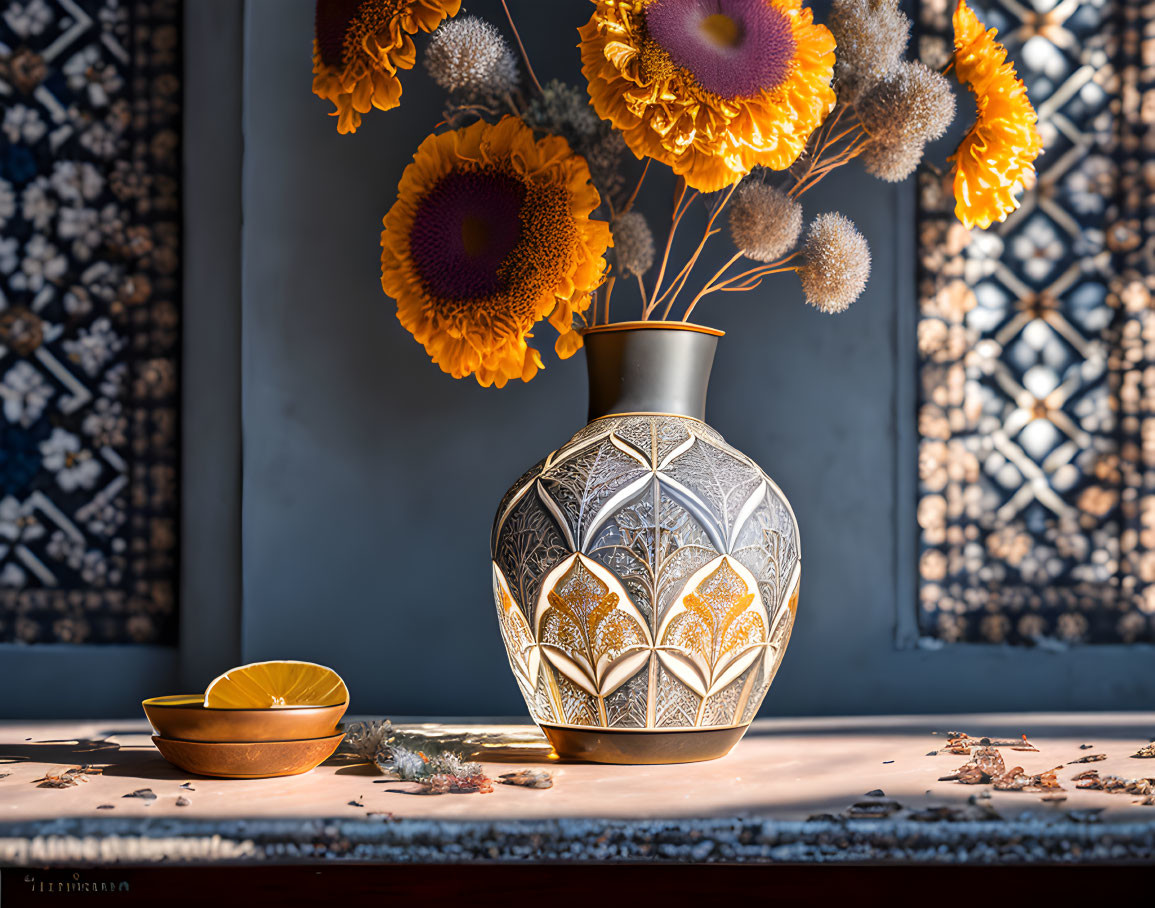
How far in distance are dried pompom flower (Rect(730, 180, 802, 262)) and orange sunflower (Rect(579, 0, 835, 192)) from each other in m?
0.09

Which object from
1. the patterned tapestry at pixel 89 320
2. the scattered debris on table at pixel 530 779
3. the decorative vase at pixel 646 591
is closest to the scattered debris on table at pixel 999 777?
the decorative vase at pixel 646 591

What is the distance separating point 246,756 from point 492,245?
42 centimetres

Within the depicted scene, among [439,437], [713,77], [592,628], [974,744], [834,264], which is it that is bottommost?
[974,744]

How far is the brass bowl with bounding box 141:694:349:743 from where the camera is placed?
1.82 ft

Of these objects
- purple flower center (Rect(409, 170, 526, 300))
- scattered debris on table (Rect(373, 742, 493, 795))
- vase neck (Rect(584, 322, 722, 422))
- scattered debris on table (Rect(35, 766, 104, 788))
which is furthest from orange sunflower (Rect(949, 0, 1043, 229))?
scattered debris on table (Rect(35, 766, 104, 788))

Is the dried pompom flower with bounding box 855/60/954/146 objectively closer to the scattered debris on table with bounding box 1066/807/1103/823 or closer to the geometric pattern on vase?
the geometric pattern on vase

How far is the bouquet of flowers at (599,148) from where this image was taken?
66 cm

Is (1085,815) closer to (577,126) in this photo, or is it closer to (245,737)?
(245,737)

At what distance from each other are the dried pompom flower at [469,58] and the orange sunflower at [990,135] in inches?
14.5

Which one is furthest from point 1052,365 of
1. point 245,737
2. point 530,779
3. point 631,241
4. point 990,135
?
point 245,737

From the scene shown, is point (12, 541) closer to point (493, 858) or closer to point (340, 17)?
point (340, 17)

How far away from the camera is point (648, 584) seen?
1.95 ft

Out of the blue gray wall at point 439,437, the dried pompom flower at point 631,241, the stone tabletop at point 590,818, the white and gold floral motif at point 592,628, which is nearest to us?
the stone tabletop at point 590,818

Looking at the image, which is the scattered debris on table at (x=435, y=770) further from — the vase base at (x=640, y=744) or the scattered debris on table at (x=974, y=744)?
the scattered debris on table at (x=974, y=744)
